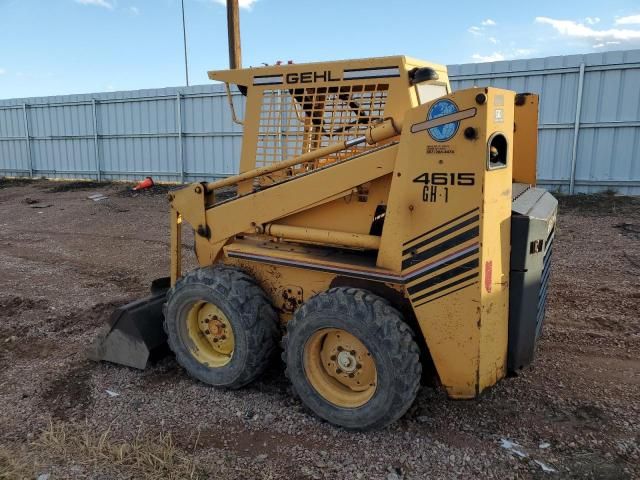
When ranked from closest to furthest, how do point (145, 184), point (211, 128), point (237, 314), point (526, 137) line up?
point (237, 314) → point (526, 137) → point (211, 128) → point (145, 184)

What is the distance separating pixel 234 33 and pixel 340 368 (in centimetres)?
964

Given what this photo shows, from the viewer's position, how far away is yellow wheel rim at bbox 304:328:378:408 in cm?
323

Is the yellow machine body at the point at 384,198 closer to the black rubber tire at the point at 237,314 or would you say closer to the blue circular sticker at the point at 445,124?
the blue circular sticker at the point at 445,124

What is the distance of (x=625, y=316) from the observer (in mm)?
5148

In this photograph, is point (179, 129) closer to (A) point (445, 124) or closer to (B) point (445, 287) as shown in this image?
(A) point (445, 124)

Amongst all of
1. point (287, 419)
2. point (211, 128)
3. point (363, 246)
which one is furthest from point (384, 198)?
point (211, 128)

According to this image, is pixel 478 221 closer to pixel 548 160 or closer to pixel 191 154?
pixel 548 160

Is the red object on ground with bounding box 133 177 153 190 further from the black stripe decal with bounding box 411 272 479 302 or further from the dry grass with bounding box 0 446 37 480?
the black stripe decal with bounding box 411 272 479 302

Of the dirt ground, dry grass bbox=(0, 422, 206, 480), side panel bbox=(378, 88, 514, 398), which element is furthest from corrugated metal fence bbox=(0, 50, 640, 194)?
dry grass bbox=(0, 422, 206, 480)

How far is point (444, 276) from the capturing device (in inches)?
115

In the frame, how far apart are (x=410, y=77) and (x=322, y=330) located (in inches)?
63.3

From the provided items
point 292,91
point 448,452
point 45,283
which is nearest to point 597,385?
point 448,452

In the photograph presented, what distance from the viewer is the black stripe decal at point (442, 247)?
2.82 m

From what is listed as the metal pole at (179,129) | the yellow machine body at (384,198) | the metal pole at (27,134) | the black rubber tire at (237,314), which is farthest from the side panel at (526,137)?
the metal pole at (27,134)
